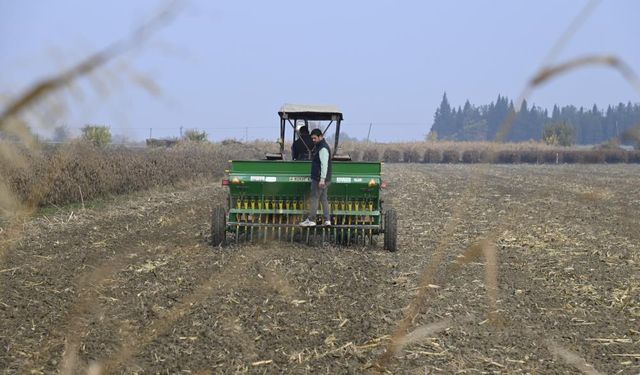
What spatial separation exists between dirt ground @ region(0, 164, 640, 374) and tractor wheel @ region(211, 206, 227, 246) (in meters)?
0.23

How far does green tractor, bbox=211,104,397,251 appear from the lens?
10.9 meters

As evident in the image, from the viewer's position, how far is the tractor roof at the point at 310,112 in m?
12.1

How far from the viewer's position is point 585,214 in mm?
17250

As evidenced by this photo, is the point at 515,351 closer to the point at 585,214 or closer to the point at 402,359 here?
the point at 402,359

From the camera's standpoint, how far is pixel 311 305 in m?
7.29

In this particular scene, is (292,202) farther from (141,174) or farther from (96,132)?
(141,174)

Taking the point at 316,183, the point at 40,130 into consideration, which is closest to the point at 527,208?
the point at 316,183

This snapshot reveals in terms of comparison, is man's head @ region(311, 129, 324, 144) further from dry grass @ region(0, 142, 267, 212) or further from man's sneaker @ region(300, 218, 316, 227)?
dry grass @ region(0, 142, 267, 212)

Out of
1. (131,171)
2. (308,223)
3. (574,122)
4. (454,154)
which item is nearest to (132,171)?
(131,171)

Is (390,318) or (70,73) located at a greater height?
(70,73)

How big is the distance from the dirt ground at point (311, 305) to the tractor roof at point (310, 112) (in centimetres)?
254

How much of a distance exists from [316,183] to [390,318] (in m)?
4.02

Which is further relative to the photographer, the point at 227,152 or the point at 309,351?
the point at 227,152

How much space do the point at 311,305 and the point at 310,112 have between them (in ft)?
17.9
